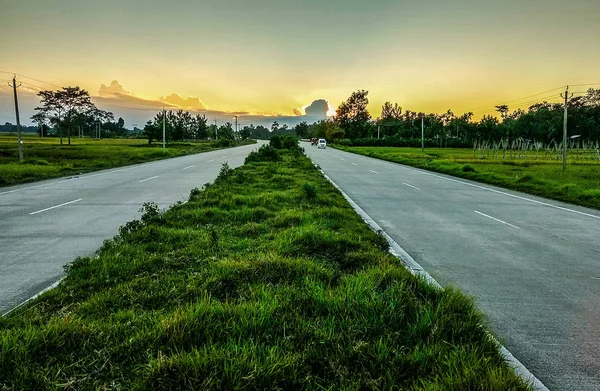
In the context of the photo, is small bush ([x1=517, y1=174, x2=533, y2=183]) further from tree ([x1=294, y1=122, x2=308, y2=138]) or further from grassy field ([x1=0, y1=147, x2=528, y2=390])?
tree ([x1=294, y1=122, x2=308, y2=138])

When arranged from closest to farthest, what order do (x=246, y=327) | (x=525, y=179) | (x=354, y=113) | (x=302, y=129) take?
1. (x=246, y=327)
2. (x=525, y=179)
3. (x=354, y=113)
4. (x=302, y=129)

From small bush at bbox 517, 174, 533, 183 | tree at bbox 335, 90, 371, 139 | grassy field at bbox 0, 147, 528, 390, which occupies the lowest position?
small bush at bbox 517, 174, 533, 183

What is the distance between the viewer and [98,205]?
11.9m

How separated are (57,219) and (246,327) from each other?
8378 millimetres

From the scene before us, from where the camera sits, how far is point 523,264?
6680 millimetres

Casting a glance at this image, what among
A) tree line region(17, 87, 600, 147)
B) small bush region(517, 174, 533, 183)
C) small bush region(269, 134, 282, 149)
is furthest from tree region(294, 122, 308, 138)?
small bush region(517, 174, 533, 183)

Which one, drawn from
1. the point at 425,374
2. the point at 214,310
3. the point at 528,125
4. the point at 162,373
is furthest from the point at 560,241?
the point at 528,125

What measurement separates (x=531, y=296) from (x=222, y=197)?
7.96 metres

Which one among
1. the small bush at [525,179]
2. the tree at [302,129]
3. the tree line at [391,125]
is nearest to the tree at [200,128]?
the tree line at [391,125]

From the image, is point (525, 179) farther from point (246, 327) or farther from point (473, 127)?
point (473, 127)

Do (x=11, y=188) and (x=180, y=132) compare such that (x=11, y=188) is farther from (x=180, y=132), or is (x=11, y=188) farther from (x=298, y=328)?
(x=180, y=132)

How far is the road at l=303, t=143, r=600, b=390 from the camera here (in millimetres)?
3797

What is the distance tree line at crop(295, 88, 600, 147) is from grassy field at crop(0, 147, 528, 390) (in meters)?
66.5

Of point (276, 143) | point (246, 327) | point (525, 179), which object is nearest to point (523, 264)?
point (246, 327)
